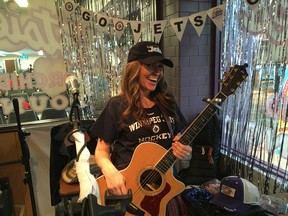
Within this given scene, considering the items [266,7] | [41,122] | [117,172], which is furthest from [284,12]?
[41,122]

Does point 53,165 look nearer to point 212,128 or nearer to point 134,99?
point 134,99

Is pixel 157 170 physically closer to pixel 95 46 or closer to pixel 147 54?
pixel 147 54

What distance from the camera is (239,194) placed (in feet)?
5.69

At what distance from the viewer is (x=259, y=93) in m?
2.10

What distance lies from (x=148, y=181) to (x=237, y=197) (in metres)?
0.74

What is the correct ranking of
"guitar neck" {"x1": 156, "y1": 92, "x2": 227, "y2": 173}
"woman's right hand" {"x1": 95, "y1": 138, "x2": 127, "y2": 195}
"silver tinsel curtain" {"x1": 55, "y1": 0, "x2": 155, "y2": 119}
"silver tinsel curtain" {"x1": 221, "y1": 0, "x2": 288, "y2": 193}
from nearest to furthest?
"woman's right hand" {"x1": 95, "y1": 138, "x2": 127, "y2": 195}, "guitar neck" {"x1": 156, "y1": 92, "x2": 227, "y2": 173}, "silver tinsel curtain" {"x1": 221, "y1": 0, "x2": 288, "y2": 193}, "silver tinsel curtain" {"x1": 55, "y1": 0, "x2": 155, "y2": 119}

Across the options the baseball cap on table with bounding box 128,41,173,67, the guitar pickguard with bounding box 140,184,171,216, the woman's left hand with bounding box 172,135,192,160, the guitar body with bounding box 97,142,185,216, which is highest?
the baseball cap on table with bounding box 128,41,173,67

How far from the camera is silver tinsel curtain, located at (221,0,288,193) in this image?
189cm

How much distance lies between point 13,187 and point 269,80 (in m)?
2.60

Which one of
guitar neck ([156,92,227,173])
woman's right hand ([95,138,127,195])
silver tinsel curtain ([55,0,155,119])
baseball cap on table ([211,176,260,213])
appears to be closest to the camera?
woman's right hand ([95,138,127,195])

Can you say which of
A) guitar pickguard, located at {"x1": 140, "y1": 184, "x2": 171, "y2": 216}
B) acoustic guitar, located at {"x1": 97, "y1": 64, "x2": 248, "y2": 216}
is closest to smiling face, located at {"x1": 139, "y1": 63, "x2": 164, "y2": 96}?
acoustic guitar, located at {"x1": 97, "y1": 64, "x2": 248, "y2": 216}

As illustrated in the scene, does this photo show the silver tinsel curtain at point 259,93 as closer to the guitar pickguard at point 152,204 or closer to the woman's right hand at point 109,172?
the guitar pickguard at point 152,204

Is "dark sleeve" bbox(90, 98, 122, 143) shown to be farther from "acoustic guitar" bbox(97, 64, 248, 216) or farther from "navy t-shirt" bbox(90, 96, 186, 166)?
"acoustic guitar" bbox(97, 64, 248, 216)

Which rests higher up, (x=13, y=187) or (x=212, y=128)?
(x=212, y=128)
